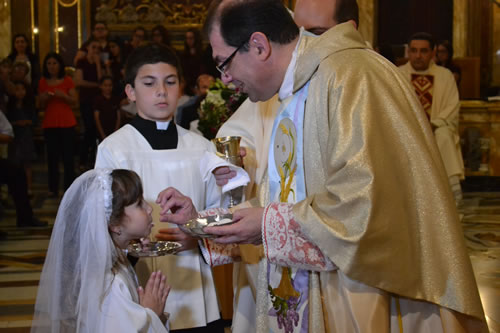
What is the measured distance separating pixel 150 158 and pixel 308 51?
117cm

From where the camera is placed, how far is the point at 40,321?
274 cm

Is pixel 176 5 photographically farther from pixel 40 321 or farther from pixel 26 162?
pixel 40 321

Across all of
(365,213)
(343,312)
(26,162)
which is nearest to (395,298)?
(343,312)

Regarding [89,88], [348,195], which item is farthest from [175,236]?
[89,88]

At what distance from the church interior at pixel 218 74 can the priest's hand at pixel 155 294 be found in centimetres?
176

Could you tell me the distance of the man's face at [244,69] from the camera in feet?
7.89

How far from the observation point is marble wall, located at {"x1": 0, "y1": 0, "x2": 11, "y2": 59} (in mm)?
13586

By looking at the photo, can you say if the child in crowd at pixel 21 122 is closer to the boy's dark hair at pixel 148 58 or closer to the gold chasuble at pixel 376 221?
the boy's dark hair at pixel 148 58

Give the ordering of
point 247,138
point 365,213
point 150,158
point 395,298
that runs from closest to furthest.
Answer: point 365,213 < point 395,298 < point 150,158 < point 247,138

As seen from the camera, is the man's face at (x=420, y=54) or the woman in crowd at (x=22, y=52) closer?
the man's face at (x=420, y=54)

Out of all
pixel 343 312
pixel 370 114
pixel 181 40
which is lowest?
pixel 343 312

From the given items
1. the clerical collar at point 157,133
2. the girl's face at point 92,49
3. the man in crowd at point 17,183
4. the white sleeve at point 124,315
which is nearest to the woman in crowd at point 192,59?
the girl's face at point 92,49

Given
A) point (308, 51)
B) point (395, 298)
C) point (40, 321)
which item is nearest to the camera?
point (395, 298)

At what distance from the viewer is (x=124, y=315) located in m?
2.71
